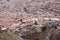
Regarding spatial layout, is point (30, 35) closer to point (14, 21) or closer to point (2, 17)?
point (14, 21)

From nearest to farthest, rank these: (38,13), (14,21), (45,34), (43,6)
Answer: (45,34) → (14,21) → (38,13) → (43,6)

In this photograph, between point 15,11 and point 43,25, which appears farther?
point 15,11

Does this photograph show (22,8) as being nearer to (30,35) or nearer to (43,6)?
(43,6)

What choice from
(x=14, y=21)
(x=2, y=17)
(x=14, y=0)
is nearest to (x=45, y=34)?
(x=14, y=21)

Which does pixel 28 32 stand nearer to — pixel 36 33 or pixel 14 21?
pixel 36 33

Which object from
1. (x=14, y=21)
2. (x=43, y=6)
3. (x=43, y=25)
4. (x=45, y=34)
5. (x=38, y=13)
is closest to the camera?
(x=45, y=34)

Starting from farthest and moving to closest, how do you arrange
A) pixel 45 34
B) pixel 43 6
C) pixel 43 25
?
pixel 43 6 < pixel 43 25 < pixel 45 34

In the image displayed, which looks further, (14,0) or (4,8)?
(14,0)

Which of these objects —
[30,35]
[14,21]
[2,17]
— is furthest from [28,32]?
[2,17]

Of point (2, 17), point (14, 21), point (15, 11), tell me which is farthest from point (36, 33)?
point (15, 11)
